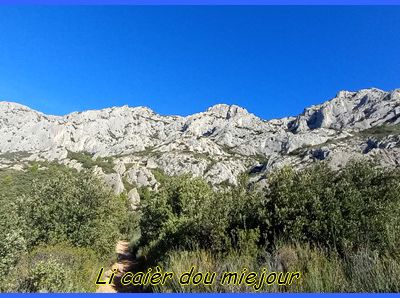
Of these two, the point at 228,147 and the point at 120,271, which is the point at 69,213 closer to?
the point at 120,271

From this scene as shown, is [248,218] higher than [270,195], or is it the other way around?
[270,195]

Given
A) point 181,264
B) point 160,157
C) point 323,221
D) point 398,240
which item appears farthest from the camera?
point 160,157

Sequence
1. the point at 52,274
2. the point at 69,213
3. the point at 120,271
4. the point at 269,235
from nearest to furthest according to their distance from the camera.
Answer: the point at 52,274, the point at 269,235, the point at 69,213, the point at 120,271

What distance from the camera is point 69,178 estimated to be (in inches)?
997

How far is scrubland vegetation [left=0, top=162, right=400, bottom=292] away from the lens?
7863mm

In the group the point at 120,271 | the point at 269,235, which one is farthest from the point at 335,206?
the point at 120,271

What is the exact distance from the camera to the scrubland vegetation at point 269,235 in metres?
7.86

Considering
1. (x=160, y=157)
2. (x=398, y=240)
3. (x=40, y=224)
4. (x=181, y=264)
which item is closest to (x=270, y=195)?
(x=398, y=240)

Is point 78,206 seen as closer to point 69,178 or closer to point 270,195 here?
point 69,178

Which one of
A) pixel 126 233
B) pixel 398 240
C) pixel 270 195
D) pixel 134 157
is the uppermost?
pixel 134 157

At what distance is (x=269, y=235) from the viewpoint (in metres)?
14.6

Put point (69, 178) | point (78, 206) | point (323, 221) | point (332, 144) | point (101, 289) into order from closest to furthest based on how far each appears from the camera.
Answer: point (323, 221) < point (101, 289) < point (78, 206) < point (69, 178) < point (332, 144)

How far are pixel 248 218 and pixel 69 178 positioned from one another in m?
15.0

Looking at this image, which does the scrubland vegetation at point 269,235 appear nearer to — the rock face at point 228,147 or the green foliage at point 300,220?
the green foliage at point 300,220
